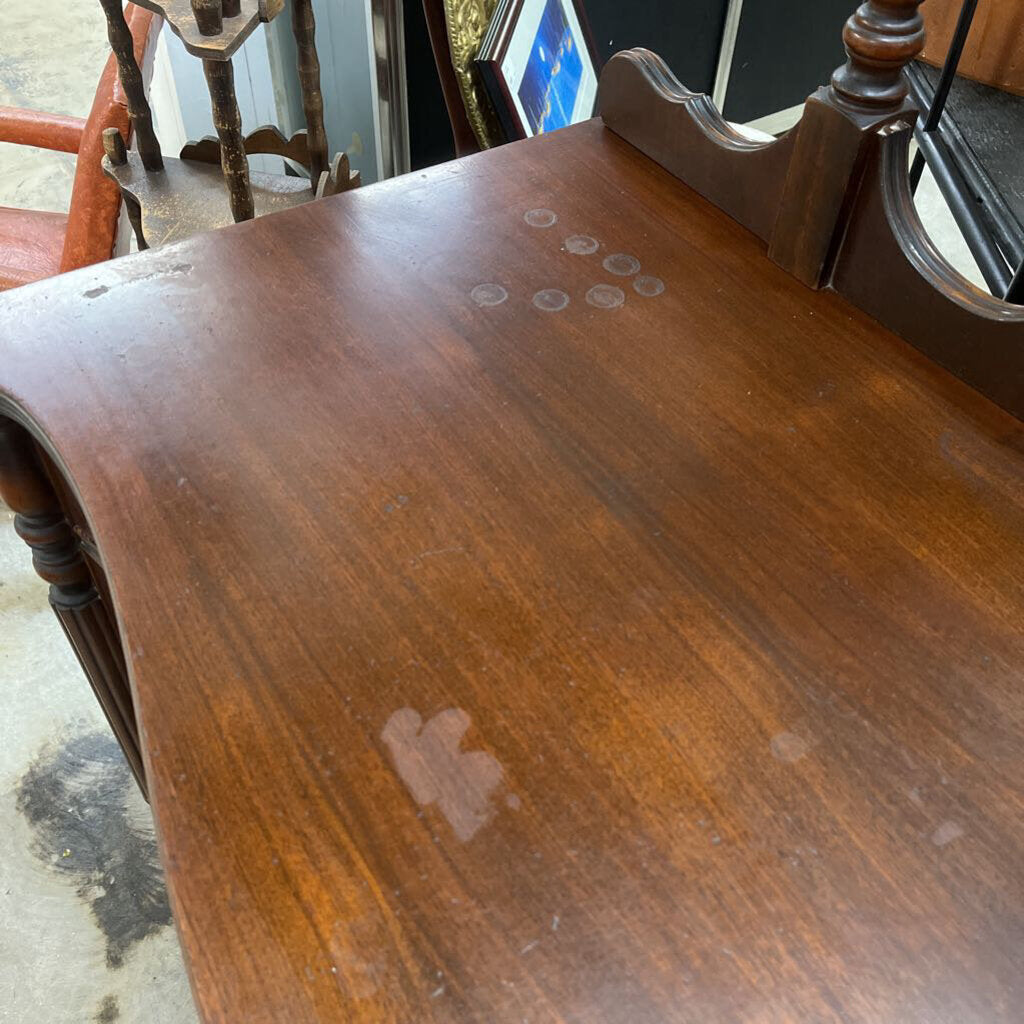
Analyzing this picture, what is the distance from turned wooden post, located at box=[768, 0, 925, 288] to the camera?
625 millimetres

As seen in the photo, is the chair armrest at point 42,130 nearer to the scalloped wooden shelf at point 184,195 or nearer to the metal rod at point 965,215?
the scalloped wooden shelf at point 184,195

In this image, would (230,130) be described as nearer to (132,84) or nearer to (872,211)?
(132,84)

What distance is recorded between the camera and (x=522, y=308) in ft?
2.34

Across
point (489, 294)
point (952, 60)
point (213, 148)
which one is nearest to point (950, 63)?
point (952, 60)

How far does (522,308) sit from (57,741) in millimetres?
988

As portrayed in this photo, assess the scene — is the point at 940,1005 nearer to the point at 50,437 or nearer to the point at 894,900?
the point at 894,900

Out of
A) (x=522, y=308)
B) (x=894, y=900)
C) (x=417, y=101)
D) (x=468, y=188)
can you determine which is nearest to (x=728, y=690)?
(x=894, y=900)

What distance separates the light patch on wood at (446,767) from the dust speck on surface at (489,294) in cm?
34

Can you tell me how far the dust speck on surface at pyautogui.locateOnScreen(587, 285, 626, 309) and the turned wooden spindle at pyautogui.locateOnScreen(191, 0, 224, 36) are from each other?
0.46 m

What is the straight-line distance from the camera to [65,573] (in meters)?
0.87

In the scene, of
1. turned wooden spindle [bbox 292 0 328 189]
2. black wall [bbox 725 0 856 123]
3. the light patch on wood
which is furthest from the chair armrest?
black wall [bbox 725 0 856 123]

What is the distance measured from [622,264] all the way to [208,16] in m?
0.47

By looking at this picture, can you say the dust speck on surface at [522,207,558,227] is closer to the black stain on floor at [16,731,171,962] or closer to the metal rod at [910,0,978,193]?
the metal rod at [910,0,978,193]

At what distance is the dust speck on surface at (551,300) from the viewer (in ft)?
2.34
